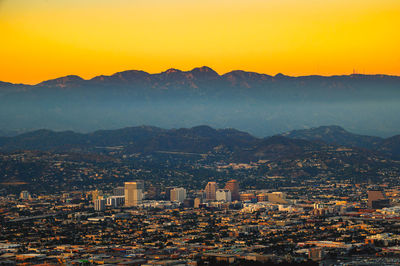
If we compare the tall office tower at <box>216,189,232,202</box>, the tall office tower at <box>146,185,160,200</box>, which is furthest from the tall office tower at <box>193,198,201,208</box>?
the tall office tower at <box>146,185,160,200</box>

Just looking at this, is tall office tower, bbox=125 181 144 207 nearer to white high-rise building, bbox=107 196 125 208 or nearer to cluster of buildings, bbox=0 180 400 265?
cluster of buildings, bbox=0 180 400 265

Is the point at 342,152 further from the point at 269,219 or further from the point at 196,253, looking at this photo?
the point at 196,253

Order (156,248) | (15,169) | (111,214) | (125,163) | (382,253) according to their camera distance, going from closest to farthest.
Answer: (382,253)
(156,248)
(111,214)
(15,169)
(125,163)

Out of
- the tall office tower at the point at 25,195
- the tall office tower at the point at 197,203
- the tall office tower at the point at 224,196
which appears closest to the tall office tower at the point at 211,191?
the tall office tower at the point at 224,196

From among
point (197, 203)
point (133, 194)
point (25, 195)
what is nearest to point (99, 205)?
point (133, 194)

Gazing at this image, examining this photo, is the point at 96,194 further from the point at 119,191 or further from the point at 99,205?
the point at 99,205

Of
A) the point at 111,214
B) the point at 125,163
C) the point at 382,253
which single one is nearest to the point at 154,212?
the point at 111,214
